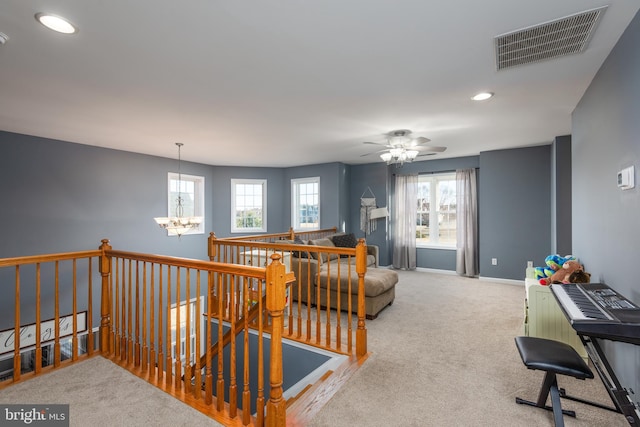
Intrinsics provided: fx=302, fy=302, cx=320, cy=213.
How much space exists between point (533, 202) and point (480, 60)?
4.01 meters

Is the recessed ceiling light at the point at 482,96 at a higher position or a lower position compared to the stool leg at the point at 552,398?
higher

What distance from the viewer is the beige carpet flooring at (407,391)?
74.7 inches

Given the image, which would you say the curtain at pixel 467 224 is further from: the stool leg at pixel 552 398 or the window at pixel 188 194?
the window at pixel 188 194

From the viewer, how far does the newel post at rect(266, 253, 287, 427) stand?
1724 mm

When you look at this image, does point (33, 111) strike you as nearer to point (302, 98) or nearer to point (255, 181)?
point (302, 98)

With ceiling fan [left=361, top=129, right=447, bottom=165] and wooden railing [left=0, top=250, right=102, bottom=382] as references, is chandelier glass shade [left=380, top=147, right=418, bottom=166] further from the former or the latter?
wooden railing [left=0, top=250, right=102, bottom=382]

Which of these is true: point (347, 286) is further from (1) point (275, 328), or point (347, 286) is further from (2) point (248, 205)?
(2) point (248, 205)

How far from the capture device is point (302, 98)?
9.71 ft

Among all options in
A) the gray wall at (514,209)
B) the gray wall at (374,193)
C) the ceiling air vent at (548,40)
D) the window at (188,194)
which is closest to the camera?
the ceiling air vent at (548,40)

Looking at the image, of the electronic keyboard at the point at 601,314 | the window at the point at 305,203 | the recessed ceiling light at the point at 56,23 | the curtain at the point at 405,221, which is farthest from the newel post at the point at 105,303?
the curtain at the point at 405,221

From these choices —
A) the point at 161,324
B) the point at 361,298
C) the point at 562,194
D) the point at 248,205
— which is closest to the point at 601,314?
the point at 361,298

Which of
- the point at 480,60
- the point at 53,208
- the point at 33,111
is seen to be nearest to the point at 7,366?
the point at 53,208

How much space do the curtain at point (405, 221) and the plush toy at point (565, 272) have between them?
12.2 ft

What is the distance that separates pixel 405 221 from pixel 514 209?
6.64 feet
